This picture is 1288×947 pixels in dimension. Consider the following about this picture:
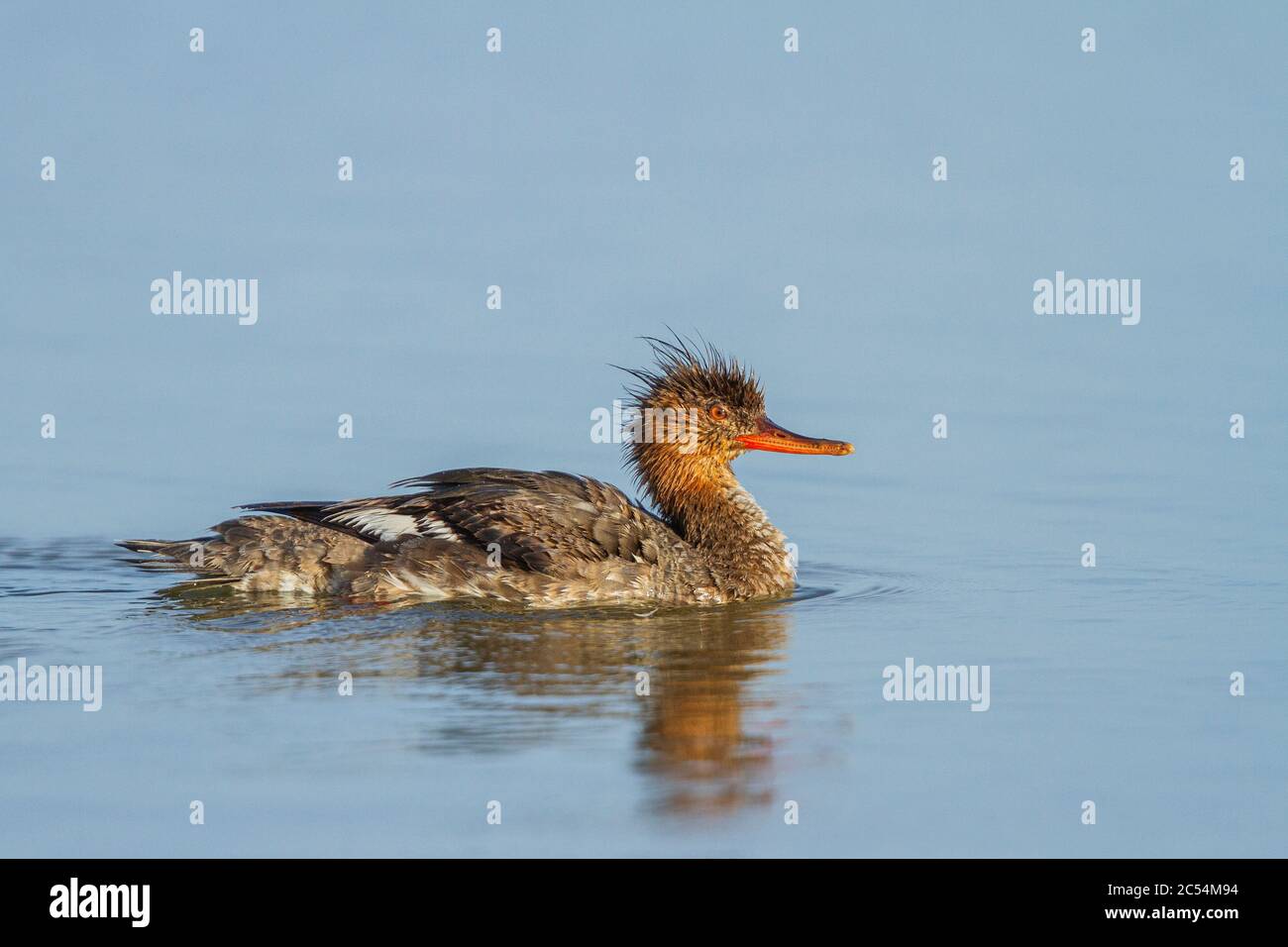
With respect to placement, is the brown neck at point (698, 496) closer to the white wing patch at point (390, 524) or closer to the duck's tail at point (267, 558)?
the white wing patch at point (390, 524)

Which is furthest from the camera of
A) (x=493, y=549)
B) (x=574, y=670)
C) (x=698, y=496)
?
(x=698, y=496)

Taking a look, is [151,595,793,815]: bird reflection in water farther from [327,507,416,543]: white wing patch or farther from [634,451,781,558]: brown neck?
[634,451,781,558]: brown neck

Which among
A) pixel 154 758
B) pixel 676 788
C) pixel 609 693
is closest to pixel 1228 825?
pixel 676 788

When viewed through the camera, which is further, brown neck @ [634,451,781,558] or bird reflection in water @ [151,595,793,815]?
brown neck @ [634,451,781,558]

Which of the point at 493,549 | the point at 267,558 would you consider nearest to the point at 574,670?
the point at 493,549

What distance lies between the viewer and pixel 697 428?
1258 centimetres

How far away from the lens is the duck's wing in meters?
11.6

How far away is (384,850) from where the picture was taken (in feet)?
23.3

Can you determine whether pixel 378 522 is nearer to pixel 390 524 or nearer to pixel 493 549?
pixel 390 524

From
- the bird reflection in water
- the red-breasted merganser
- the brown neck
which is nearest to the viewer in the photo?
the bird reflection in water

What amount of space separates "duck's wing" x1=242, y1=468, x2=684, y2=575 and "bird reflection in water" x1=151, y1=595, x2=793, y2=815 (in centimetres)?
43

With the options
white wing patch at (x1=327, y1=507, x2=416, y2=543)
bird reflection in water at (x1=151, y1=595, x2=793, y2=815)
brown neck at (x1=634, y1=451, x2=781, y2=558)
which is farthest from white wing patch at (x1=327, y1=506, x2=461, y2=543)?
brown neck at (x1=634, y1=451, x2=781, y2=558)

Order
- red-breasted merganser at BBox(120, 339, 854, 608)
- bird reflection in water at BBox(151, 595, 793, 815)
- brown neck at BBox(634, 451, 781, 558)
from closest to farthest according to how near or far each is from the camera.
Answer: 1. bird reflection in water at BBox(151, 595, 793, 815)
2. red-breasted merganser at BBox(120, 339, 854, 608)
3. brown neck at BBox(634, 451, 781, 558)

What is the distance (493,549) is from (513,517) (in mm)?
257
